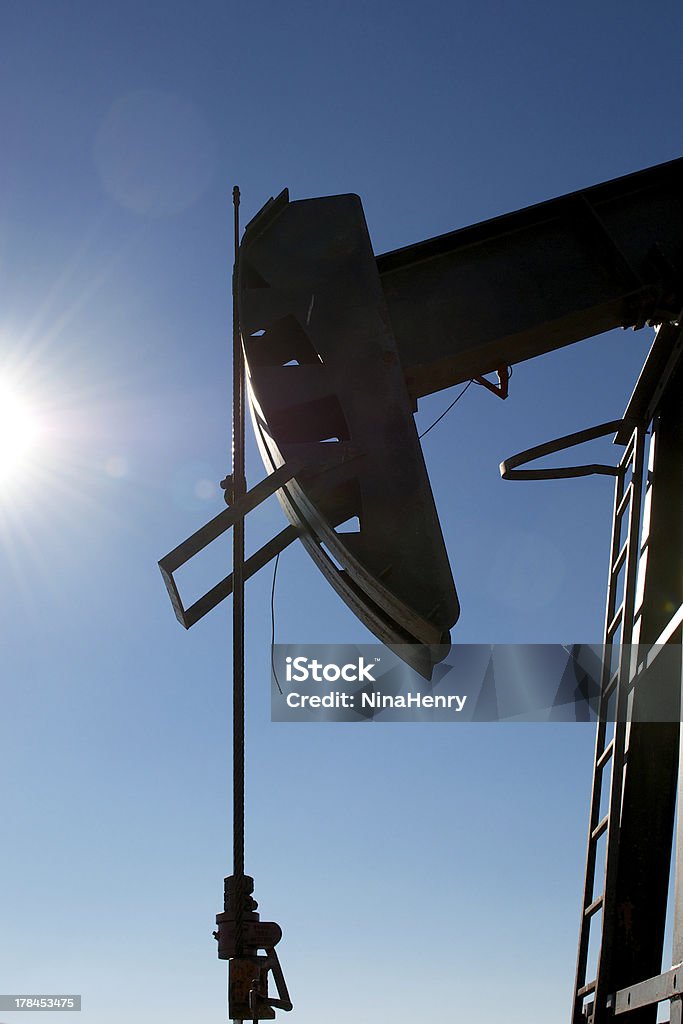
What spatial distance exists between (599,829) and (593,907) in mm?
359

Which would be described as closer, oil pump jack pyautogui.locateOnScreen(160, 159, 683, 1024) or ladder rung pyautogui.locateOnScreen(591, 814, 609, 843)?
oil pump jack pyautogui.locateOnScreen(160, 159, 683, 1024)

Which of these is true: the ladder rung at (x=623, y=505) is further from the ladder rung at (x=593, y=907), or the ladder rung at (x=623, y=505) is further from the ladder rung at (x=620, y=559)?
the ladder rung at (x=593, y=907)

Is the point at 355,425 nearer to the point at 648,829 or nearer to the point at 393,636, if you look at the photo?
the point at 393,636

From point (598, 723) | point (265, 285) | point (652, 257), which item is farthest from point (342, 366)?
point (598, 723)

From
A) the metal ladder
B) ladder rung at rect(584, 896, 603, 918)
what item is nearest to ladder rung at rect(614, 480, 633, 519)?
the metal ladder

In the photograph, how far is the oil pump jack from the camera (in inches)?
170

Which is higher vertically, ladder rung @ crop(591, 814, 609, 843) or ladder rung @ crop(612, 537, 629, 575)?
ladder rung @ crop(612, 537, 629, 575)

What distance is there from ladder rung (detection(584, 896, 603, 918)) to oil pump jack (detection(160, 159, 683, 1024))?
0.01 metres

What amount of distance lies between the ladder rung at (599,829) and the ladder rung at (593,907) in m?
0.31

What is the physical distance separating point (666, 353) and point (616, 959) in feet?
9.49

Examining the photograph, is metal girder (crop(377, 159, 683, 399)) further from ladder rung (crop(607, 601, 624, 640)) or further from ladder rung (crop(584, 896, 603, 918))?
ladder rung (crop(584, 896, 603, 918))

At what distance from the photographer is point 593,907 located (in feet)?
16.7

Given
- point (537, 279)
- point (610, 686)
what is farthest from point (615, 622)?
point (537, 279)

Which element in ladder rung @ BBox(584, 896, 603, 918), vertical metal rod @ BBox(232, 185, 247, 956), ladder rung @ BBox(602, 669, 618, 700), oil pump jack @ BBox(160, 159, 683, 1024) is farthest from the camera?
ladder rung @ BBox(602, 669, 618, 700)
